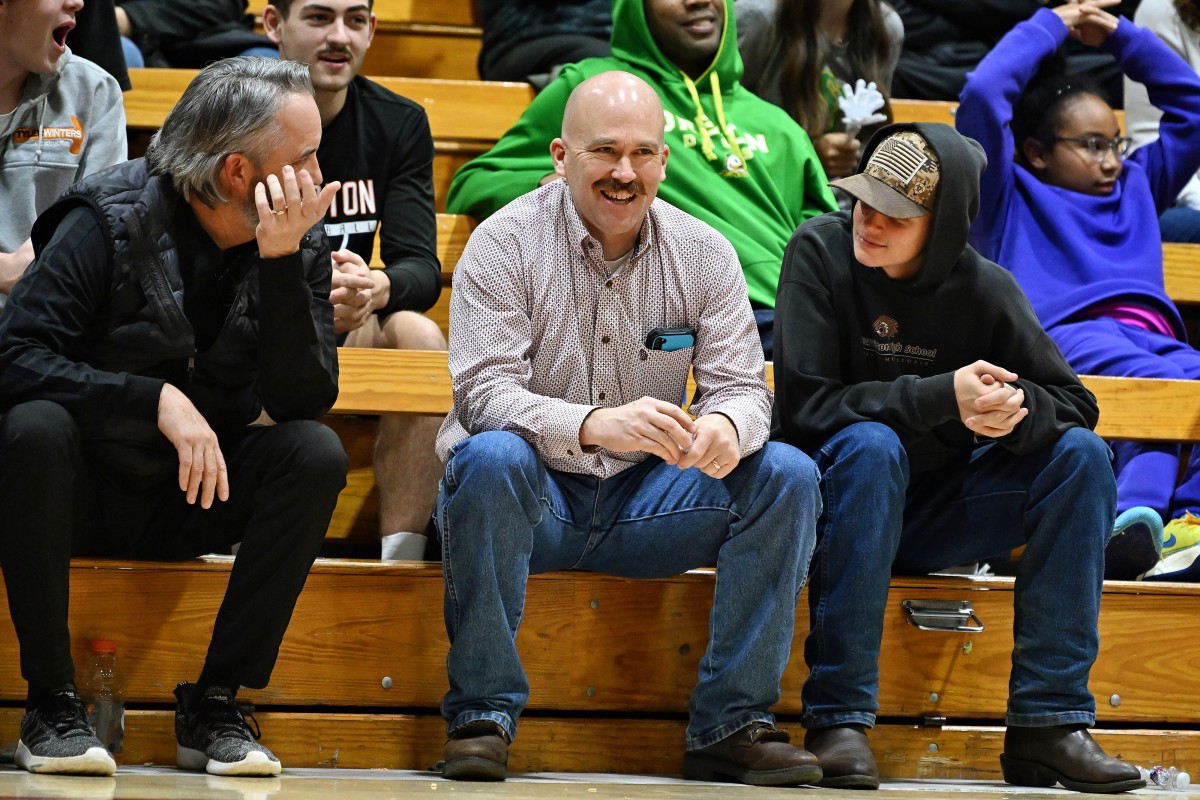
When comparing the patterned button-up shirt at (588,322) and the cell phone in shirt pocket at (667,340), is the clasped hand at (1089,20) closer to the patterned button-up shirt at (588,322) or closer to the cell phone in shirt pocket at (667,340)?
the patterned button-up shirt at (588,322)

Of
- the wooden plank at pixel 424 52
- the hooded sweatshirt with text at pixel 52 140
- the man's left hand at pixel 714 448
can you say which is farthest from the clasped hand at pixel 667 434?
the wooden plank at pixel 424 52

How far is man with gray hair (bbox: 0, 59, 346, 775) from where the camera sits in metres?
1.85

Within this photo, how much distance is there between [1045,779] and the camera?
213cm

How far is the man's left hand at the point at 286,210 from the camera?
6.33ft

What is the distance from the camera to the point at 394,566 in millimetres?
2186

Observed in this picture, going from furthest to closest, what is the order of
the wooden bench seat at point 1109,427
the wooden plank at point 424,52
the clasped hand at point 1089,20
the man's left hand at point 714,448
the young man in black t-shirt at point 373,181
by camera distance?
the wooden plank at point 424,52
the clasped hand at point 1089,20
the wooden bench seat at point 1109,427
the young man in black t-shirt at point 373,181
the man's left hand at point 714,448

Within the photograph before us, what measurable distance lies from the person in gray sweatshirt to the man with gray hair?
0.42m

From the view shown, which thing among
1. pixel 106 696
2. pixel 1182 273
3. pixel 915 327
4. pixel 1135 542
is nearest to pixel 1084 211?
pixel 1182 273

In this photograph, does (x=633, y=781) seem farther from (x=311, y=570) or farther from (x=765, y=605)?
(x=311, y=570)

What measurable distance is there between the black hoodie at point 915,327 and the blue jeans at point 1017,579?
0.09m

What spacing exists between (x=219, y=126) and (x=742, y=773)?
1113mm

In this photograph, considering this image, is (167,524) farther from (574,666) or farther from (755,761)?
(755,761)

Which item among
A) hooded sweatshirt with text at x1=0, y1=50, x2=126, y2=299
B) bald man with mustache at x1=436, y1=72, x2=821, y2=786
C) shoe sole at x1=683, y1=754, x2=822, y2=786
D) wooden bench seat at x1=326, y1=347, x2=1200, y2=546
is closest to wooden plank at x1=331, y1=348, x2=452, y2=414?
wooden bench seat at x1=326, y1=347, x2=1200, y2=546

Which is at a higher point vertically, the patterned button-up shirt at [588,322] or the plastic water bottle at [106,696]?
the patterned button-up shirt at [588,322]
